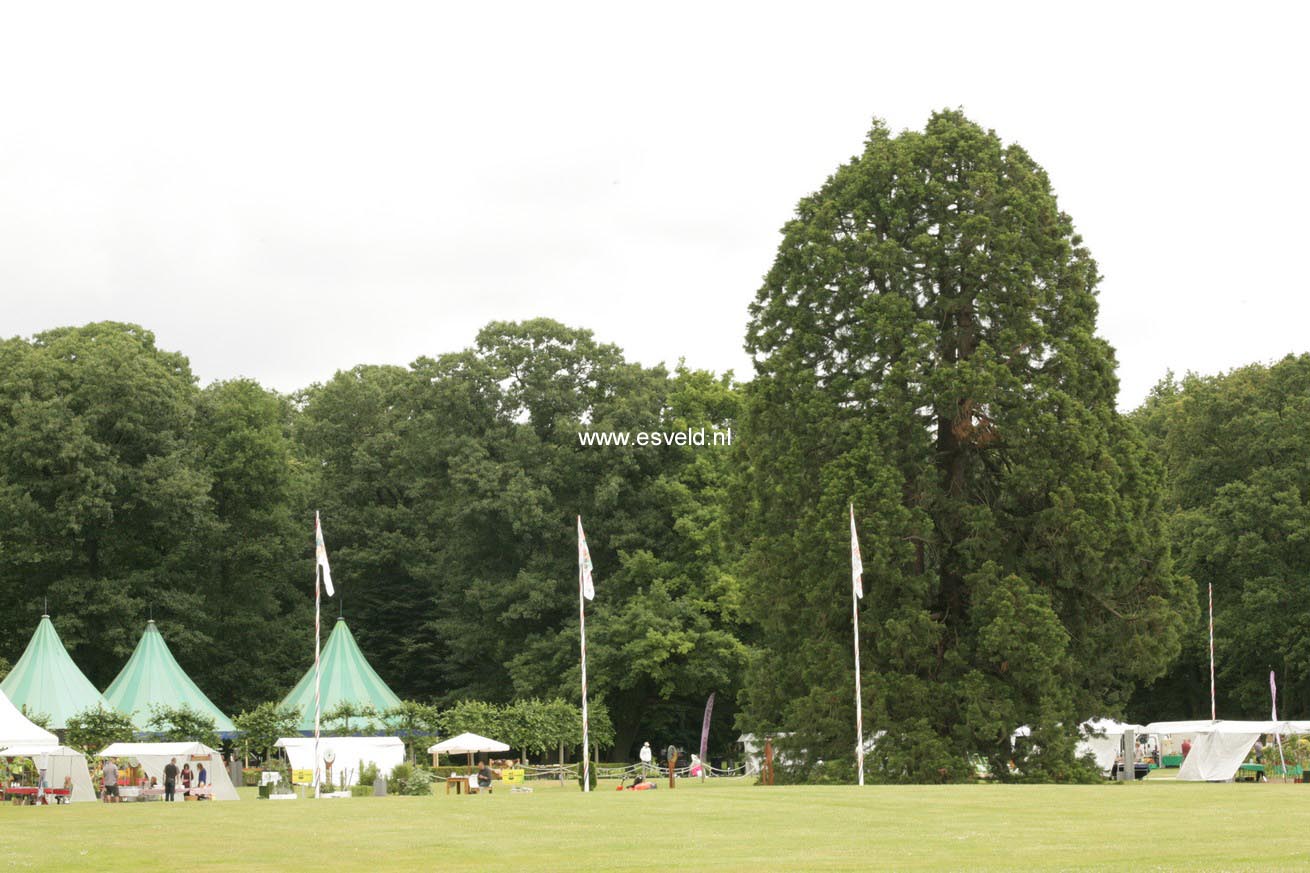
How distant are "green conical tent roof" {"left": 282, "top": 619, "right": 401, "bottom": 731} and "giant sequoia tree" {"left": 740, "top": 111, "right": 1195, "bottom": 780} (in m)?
17.1

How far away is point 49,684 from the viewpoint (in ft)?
179

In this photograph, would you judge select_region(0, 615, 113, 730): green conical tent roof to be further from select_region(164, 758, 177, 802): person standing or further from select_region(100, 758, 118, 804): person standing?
select_region(164, 758, 177, 802): person standing

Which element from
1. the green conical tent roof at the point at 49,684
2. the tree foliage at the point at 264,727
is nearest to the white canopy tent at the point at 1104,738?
the tree foliage at the point at 264,727

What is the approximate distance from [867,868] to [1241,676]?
50007mm

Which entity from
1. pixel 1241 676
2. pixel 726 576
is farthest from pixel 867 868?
pixel 1241 676

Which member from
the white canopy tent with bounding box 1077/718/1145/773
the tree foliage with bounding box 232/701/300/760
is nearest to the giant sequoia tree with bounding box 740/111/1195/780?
the white canopy tent with bounding box 1077/718/1145/773

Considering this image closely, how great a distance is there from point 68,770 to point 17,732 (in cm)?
617

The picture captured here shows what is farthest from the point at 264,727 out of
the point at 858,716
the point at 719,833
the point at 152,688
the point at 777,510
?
the point at 719,833

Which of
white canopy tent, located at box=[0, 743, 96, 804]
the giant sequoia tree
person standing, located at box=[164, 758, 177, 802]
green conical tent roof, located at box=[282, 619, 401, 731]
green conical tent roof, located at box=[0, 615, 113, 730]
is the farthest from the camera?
green conical tent roof, located at box=[282, 619, 401, 731]

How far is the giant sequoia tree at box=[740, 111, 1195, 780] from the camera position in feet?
138

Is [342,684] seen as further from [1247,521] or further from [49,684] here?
[1247,521]

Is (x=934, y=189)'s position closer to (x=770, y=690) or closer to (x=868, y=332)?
(x=868, y=332)

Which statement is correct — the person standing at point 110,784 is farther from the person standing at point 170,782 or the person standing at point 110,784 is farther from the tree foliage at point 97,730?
the tree foliage at point 97,730

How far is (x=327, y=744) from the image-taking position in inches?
1929
